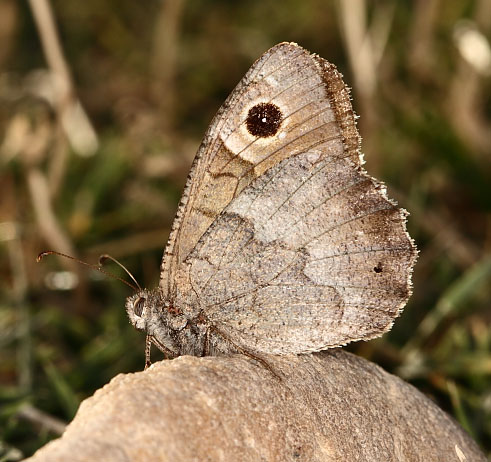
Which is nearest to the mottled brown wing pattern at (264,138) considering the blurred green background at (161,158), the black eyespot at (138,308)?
the black eyespot at (138,308)

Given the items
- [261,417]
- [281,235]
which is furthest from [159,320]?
[261,417]

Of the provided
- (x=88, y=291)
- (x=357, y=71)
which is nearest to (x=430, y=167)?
(x=357, y=71)

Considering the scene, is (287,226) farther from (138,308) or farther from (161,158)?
(161,158)

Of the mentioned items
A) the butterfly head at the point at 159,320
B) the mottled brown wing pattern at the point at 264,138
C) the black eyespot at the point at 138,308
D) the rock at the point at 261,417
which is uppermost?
the mottled brown wing pattern at the point at 264,138

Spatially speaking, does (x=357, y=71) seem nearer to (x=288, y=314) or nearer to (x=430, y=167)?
(x=430, y=167)

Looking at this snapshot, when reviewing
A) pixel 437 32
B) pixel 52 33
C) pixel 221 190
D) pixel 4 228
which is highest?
pixel 52 33

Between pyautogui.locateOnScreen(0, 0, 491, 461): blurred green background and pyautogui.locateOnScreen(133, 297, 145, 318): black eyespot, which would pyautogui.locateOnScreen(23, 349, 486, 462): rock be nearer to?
pyautogui.locateOnScreen(133, 297, 145, 318): black eyespot

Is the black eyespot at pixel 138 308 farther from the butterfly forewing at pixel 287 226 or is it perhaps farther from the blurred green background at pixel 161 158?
the blurred green background at pixel 161 158
